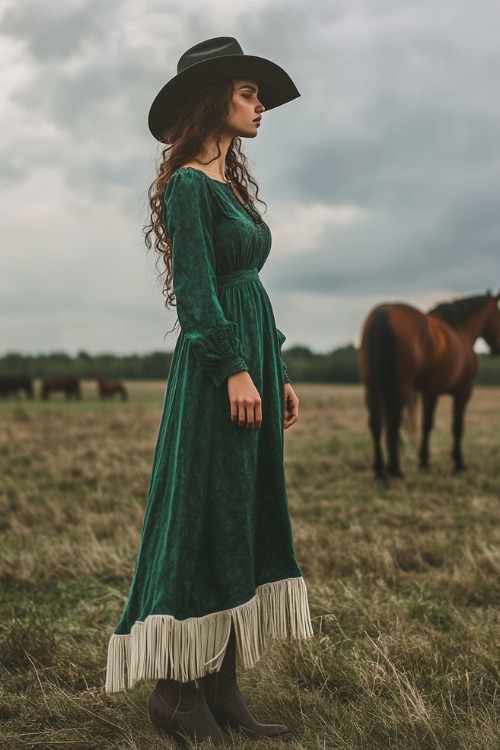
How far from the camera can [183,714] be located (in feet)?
7.13

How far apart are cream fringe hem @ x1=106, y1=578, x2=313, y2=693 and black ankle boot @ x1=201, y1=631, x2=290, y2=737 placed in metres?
0.12

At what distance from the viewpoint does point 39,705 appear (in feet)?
8.05

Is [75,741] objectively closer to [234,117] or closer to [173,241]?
[173,241]

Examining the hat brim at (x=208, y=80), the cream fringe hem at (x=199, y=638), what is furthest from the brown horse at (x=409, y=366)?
the hat brim at (x=208, y=80)

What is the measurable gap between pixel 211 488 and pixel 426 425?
318 inches

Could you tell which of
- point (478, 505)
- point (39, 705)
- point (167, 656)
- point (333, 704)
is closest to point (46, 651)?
point (39, 705)

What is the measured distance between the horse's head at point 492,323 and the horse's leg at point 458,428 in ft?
3.63

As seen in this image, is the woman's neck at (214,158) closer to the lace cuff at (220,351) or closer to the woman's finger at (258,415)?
the lace cuff at (220,351)

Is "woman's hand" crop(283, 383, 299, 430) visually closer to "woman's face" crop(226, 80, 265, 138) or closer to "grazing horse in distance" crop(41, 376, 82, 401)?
"woman's face" crop(226, 80, 265, 138)

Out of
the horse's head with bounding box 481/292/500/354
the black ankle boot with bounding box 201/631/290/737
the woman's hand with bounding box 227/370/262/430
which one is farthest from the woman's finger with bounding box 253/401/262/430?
the horse's head with bounding box 481/292/500/354

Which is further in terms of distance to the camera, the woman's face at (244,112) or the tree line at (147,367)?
the tree line at (147,367)

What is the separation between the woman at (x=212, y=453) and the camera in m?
2.13

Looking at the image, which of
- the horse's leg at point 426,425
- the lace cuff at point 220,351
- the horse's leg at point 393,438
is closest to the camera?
the lace cuff at point 220,351

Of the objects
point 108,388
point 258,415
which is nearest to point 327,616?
point 258,415
